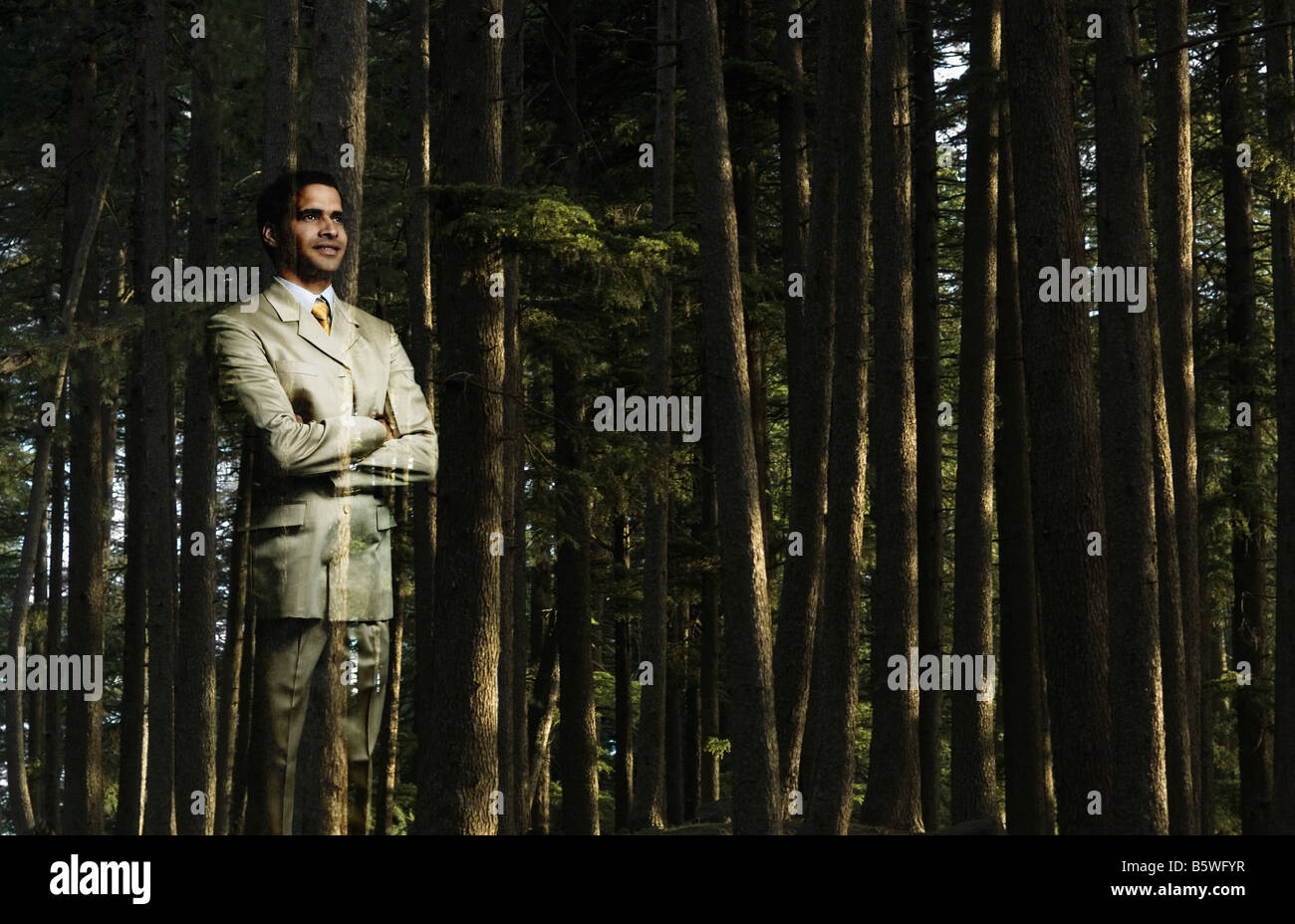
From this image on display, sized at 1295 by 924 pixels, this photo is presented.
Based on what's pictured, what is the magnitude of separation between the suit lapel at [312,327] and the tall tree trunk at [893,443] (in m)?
7.05

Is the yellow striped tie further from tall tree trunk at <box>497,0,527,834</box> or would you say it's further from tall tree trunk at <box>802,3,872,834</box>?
tall tree trunk at <box>802,3,872,834</box>

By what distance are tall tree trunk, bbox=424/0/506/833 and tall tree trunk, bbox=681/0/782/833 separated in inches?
97.2

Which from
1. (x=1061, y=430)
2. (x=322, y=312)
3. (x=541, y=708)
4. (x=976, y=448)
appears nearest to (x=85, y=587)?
(x=541, y=708)

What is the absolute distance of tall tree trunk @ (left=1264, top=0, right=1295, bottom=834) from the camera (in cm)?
1569

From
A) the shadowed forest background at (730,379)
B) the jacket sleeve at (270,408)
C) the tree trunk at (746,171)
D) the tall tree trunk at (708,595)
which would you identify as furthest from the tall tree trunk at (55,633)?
the jacket sleeve at (270,408)

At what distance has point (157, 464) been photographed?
50.8 ft

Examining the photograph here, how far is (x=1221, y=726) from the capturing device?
25688 mm

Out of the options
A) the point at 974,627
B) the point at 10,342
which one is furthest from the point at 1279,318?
the point at 10,342

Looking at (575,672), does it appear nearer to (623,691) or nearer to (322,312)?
(623,691)

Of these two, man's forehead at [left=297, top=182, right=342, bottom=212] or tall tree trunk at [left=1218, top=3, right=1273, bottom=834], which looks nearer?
man's forehead at [left=297, top=182, right=342, bottom=212]

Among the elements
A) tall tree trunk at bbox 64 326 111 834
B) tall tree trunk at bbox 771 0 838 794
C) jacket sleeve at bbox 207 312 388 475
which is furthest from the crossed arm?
tall tree trunk at bbox 64 326 111 834

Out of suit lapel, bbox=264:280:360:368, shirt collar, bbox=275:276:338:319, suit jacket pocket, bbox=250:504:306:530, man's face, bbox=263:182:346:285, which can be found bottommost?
suit jacket pocket, bbox=250:504:306:530

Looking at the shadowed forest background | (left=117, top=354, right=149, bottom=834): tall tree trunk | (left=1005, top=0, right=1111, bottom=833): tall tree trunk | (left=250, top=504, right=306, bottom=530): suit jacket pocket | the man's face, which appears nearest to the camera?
(left=250, top=504, right=306, bottom=530): suit jacket pocket

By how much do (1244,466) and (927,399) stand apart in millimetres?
5476
